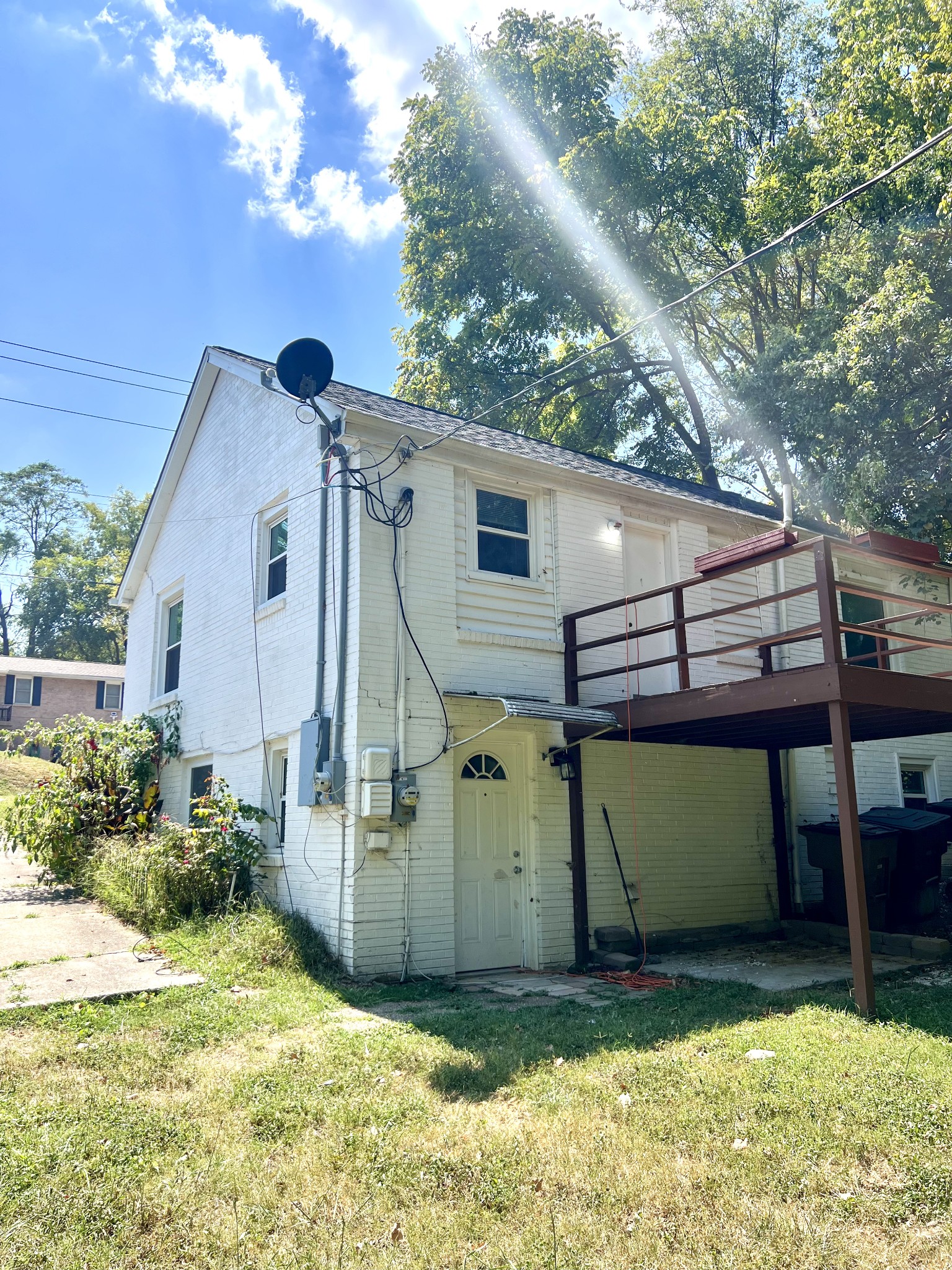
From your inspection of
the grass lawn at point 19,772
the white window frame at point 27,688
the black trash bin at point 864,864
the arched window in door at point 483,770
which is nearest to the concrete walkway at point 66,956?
the arched window in door at point 483,770

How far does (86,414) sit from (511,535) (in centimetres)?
1260

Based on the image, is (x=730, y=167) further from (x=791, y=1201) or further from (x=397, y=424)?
(x=791, y=1201)

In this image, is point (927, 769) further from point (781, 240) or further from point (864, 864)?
point (781, 240)

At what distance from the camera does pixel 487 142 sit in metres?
22.6

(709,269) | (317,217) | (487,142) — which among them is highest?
(487,142)

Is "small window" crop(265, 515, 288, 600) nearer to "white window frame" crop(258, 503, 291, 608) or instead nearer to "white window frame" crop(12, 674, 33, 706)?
"white window frame" crop(258, 503, 291, 608)

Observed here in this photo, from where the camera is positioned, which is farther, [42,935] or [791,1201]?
[42,935]

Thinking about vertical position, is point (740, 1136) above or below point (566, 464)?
below

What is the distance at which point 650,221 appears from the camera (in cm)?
2320

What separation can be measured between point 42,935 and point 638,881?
6.53 meters

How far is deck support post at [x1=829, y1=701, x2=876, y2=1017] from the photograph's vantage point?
6805 mm

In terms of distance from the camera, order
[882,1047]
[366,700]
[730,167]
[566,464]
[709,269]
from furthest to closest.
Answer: [709,269]
[730,167]
[566,464]
[366,700]
[882,1047]

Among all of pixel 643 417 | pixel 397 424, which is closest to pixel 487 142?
pixel 643 417

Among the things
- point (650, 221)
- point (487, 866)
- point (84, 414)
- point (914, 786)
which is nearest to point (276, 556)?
point (487, 866)
